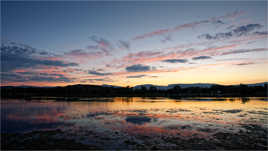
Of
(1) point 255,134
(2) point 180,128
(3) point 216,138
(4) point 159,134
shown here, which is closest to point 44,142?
(4) point 159,134

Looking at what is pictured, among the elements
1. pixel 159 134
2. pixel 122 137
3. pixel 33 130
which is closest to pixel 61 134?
pixel 33 130

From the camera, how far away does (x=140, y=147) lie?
1059 cm

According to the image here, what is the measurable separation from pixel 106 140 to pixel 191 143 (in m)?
5.78

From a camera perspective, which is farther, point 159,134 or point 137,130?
point 137,130

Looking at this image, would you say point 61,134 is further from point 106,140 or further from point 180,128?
point 180,128

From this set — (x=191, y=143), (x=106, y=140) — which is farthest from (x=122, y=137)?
(x=191, y=143)

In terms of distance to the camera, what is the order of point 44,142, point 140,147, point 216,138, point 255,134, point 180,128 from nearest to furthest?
point 140,147
point 44,142
point 216,138
point 255,134
point 180,128

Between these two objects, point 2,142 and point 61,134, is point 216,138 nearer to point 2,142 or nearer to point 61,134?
point 61,134

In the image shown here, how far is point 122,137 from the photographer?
41.3 feet

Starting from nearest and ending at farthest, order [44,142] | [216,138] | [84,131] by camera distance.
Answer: [44,142]
[216,138]
[84,131]

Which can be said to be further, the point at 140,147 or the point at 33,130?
the point at 33,130

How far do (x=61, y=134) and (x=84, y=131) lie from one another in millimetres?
1798

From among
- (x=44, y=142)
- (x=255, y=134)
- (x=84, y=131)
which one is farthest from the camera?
(x=84, y=131)

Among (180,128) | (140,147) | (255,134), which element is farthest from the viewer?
(180,128)
